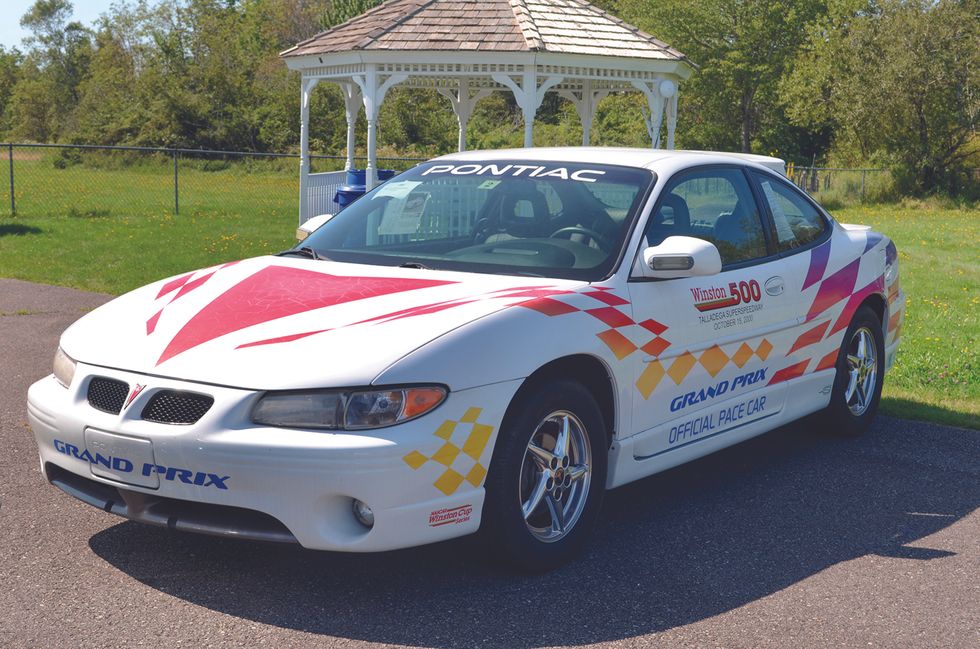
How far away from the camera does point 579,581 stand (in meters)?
4.35

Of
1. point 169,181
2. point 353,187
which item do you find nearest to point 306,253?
point 353,187

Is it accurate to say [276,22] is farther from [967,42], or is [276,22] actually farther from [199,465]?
[199,465]

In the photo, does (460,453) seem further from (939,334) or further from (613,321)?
(939,334)

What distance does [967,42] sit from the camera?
35.3m

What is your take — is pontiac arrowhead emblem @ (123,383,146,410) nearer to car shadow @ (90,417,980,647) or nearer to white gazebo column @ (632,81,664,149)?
car shadow @ (90,417,980,647)

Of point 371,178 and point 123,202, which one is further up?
point 371,178

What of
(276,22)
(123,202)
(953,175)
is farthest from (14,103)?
(953,175)

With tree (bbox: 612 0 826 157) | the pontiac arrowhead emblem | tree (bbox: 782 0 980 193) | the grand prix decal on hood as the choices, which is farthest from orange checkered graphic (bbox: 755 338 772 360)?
tree (bbox: 612 0 826 157)

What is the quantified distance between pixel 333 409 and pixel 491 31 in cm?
1438

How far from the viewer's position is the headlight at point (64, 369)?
4.38 metres

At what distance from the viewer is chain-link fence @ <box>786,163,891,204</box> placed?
36625mm

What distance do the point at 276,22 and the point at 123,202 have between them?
3993 cm

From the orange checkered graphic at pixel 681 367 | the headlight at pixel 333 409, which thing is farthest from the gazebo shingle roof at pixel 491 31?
the headlight at pixel 333 409

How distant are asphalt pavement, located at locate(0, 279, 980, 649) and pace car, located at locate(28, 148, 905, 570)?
10.8 inches
